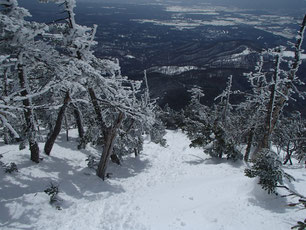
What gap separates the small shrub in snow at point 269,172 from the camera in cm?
795

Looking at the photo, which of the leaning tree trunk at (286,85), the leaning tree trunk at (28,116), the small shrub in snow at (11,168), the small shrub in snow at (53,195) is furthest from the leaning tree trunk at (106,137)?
the leaning tree trunk at (286,85)

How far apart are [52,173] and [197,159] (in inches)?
423

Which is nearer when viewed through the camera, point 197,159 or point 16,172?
point 16,172

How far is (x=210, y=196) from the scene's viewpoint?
8.91 metres

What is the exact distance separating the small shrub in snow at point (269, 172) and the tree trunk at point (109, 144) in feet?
19.0

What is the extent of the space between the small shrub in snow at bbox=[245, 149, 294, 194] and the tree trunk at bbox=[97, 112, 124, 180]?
5.80 m

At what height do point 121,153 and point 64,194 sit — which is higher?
point 64,194

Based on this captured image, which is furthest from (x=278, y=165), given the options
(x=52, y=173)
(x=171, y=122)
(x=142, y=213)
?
(x=171, y=122)

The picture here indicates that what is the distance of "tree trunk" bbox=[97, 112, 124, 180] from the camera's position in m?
10.8

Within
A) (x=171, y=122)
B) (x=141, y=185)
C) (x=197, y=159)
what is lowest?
(x=171, y=122)

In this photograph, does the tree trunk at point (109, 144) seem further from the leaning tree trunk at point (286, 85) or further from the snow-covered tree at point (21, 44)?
the leaning tree trunk at point (286, 85)

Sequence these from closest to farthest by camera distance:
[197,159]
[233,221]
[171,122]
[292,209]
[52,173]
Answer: [233,221]
[292,209]
[52,173]
[197,159]
[171,122]

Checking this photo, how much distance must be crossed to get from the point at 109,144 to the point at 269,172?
272 inches

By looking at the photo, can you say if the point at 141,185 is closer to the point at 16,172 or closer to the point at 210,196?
the point at 210,196
